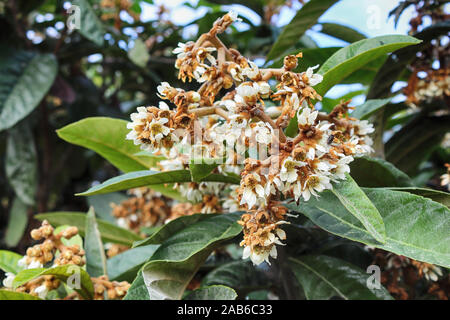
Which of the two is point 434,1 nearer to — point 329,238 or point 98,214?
point 329,238

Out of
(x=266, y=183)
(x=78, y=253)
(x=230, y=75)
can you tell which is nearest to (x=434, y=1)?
(x=230, y=75)

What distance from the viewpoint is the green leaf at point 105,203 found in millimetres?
1880

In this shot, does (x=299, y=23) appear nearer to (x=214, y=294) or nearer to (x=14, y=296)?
(x=214, y=294)

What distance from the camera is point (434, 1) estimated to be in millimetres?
1235

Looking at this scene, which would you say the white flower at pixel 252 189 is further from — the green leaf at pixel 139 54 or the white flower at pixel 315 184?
the green leaf at pixel 139 54

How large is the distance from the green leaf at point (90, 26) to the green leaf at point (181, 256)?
1.06m

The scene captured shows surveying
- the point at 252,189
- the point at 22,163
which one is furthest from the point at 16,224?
the point at 252,189

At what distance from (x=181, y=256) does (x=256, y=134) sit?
0.23 meters

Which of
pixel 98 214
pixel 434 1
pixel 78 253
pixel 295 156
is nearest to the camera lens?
pixel 295 156

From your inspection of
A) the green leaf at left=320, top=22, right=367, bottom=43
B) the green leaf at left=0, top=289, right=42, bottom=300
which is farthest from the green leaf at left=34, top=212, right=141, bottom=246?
the green leaf at left=320, top=22, right=367, bottom=43

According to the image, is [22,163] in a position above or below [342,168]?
below

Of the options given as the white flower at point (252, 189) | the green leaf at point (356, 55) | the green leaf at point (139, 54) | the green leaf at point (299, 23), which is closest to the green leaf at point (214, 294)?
the white flower at point (252, 189)

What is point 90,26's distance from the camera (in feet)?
5.37
